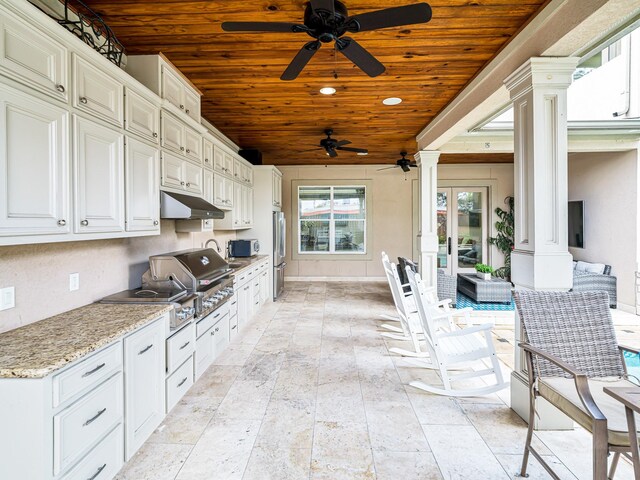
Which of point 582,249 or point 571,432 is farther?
point 582,249

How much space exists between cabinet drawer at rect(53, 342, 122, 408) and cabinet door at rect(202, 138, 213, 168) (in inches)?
96.1

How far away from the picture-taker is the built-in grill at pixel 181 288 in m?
2.46

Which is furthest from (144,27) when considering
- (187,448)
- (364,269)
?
(364,269)

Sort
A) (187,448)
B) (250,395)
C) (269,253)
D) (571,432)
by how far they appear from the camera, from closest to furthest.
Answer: (187,448), (571,432), (250,395), (269,253)

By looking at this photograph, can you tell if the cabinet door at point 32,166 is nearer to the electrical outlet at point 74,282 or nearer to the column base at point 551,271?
the electrical outlet at point 74,282

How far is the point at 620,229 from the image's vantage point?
17.9 feet

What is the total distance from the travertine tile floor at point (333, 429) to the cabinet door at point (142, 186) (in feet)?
4.60

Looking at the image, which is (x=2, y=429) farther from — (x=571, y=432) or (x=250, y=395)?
(x=571, y=432)

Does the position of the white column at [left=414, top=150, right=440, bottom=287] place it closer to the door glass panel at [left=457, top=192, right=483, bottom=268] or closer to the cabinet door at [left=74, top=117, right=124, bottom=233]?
the door glass panel at [left=457, top=192, right=483, bottom=268]

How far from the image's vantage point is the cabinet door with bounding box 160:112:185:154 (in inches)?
110

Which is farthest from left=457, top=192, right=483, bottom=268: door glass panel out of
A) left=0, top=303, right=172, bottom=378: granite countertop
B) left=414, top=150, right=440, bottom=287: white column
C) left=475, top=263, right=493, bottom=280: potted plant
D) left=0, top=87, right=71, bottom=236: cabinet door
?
left=0, top=87, right=71, bottom=236: cabinet door

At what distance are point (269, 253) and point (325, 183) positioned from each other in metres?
2.80

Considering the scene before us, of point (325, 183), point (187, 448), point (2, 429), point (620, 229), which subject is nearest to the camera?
point (2, 429)

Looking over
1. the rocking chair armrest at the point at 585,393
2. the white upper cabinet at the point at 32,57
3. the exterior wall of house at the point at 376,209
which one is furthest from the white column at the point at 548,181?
the exterior wall of house at the point at 376,209
